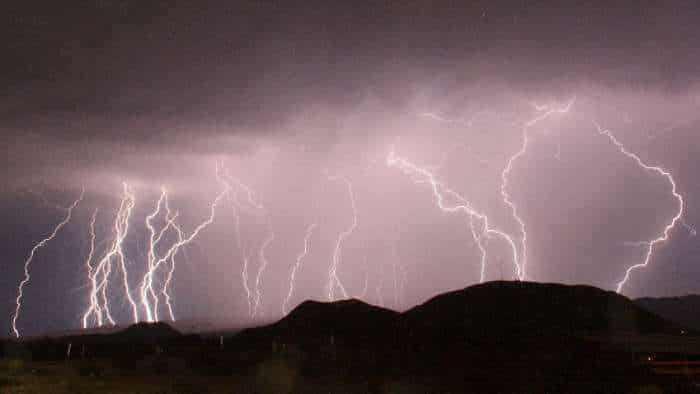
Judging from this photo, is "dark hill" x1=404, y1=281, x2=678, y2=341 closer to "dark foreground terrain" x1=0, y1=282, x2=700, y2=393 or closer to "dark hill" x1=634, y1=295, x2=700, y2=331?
"dark foreground terrain" x1=0, y1=282, x2=700, y2=393

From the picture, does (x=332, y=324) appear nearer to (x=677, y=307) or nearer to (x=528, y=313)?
(x=528, y=313)

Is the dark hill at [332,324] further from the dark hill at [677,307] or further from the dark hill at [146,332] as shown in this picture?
the dark hill at [677,307]

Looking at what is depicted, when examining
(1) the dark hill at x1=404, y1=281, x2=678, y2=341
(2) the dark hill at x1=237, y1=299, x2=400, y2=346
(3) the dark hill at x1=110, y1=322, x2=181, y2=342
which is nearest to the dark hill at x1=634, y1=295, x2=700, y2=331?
(1) the dark hill at x1=404, y1=281, x2=678, y2=341

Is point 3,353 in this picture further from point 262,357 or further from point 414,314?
point 414,314

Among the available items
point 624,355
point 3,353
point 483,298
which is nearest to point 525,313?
point 483,298

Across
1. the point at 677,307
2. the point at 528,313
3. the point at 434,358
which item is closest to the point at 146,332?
the point at 528,313

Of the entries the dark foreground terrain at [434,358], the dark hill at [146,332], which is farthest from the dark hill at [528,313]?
the dark hill at [146,332]
